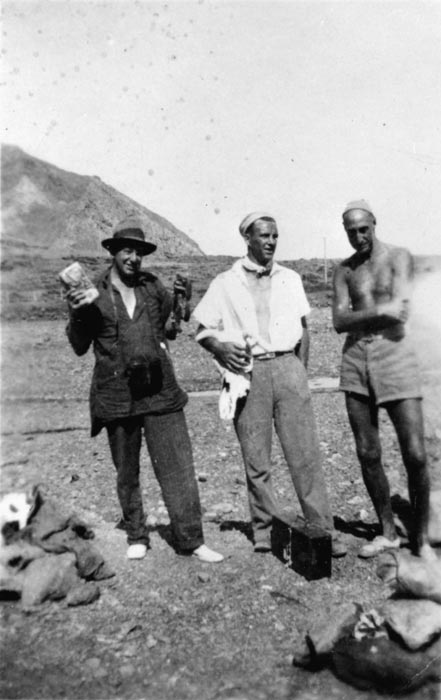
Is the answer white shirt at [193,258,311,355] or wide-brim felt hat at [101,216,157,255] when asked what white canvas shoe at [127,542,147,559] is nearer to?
white shirt at [193,258,311,355]

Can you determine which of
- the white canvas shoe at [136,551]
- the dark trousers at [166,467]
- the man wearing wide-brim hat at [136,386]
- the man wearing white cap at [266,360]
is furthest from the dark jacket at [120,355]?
the white canvas shoe at [136,551]

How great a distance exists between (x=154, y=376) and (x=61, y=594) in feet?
4.32

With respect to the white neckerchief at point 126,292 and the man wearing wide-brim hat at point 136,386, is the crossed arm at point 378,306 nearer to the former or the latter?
the man wearing wide-brim hat at point 136,386

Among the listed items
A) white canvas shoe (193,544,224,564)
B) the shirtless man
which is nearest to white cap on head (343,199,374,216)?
the shirtless man

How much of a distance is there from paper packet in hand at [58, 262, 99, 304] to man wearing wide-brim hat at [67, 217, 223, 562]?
0.17 m

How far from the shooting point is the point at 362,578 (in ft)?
12.1

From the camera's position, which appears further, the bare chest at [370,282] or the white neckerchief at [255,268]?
the white neckerchief at [255,268]

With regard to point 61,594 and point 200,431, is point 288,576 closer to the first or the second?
point 61,594

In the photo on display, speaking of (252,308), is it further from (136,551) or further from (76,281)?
(136,551)

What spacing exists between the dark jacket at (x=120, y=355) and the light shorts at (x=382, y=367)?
111cm

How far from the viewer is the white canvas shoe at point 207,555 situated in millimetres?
3957

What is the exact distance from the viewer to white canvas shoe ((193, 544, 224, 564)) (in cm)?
396

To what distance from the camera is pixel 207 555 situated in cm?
398

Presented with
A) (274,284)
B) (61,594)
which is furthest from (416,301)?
(61,594)
